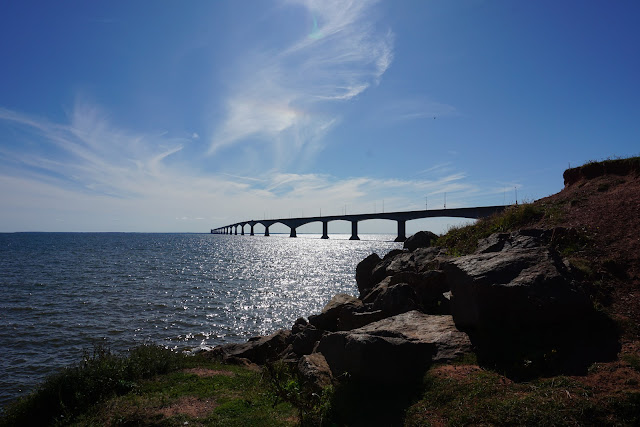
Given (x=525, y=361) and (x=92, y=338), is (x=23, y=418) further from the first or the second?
(x=525, y=361)

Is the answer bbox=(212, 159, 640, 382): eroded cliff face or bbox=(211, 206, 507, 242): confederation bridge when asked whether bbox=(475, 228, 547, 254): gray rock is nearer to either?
bbox=(212, 159, 640, 382): eroded cliff face

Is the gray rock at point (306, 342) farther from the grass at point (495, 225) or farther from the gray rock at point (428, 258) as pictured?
the grass at point (495, 225)

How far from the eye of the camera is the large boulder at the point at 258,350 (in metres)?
16.3

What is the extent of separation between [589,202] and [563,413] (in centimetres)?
1345

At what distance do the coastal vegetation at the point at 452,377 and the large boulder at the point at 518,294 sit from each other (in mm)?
125

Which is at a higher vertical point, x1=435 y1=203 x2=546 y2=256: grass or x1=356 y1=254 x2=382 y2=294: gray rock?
x1=435 y1=203 x2=546 y2=256: grass

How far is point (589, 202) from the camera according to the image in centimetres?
1608

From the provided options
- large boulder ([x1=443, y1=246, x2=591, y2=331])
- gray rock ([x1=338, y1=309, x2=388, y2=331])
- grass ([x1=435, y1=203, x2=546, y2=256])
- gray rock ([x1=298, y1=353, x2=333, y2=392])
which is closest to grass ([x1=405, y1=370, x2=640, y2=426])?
large boulder ([x1=443, y1=246, x2=591, y2=331])

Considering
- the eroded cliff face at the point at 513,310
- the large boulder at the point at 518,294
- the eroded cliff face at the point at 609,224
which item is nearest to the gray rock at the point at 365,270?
the eroded cliff face at the point at 513,310

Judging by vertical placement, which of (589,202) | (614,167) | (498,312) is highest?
(614,167)

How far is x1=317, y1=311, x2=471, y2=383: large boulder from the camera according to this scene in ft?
27.3

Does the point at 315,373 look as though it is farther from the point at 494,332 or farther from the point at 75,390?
the point at 75,390

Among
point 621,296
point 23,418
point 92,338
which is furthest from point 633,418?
point 92,338

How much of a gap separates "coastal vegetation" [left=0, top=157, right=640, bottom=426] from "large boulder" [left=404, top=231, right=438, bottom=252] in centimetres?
735
